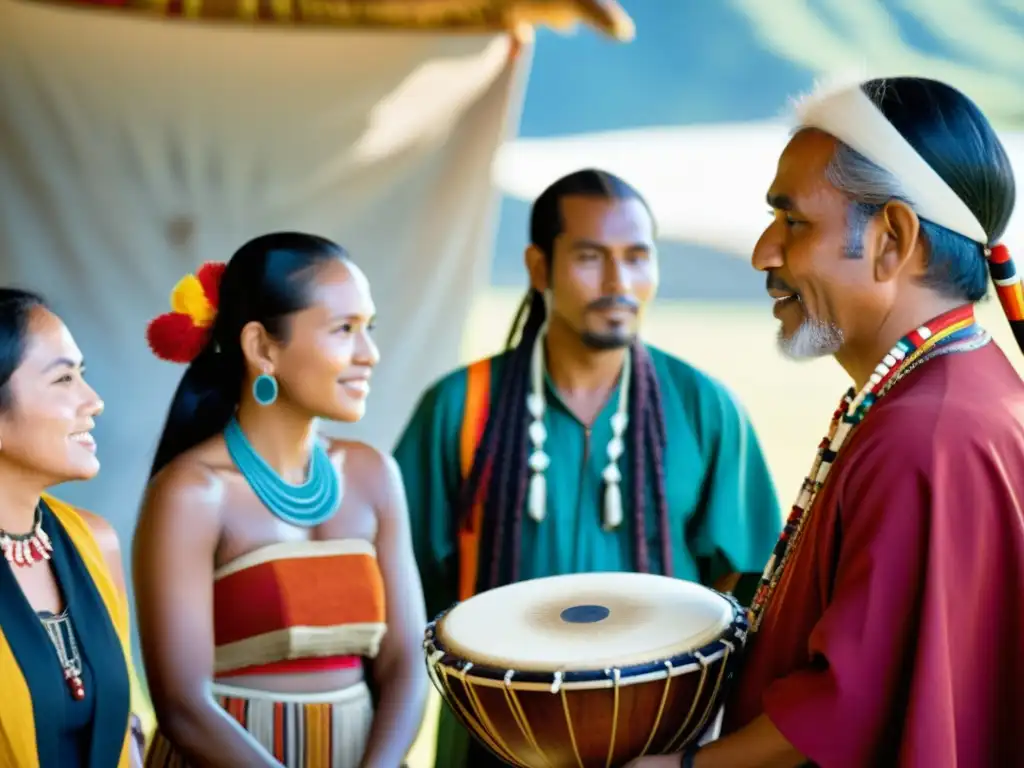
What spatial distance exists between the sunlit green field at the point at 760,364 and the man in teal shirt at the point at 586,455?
368cm

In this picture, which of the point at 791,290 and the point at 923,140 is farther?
the point at 791,290

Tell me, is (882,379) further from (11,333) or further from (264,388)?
(11,333)

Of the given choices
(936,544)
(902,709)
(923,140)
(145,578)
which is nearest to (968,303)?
Answer: (923,140)

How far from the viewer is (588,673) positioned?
1.75 m

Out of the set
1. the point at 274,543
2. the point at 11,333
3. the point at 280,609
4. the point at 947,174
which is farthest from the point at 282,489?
the point at 947,174

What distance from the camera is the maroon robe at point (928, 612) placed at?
1561mm

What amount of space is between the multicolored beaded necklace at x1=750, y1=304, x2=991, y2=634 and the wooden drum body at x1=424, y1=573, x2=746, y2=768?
0.13 m

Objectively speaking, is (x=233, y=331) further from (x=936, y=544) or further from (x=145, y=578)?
(x=936, y=544)

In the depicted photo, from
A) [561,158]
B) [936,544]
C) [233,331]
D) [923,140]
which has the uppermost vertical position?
[561,158]

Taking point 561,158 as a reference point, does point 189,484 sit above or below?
below

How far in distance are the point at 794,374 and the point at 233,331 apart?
17.9ft

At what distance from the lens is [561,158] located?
636cm

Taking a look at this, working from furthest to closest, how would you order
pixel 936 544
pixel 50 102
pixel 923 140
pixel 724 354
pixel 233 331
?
pixel 724 354 < pixel 50 102 < pixel 233 331 < pixel 923 140 < pixel 936 544

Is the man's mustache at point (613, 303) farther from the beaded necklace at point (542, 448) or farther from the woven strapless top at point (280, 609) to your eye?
the woven strapless top at point (280, 609)
